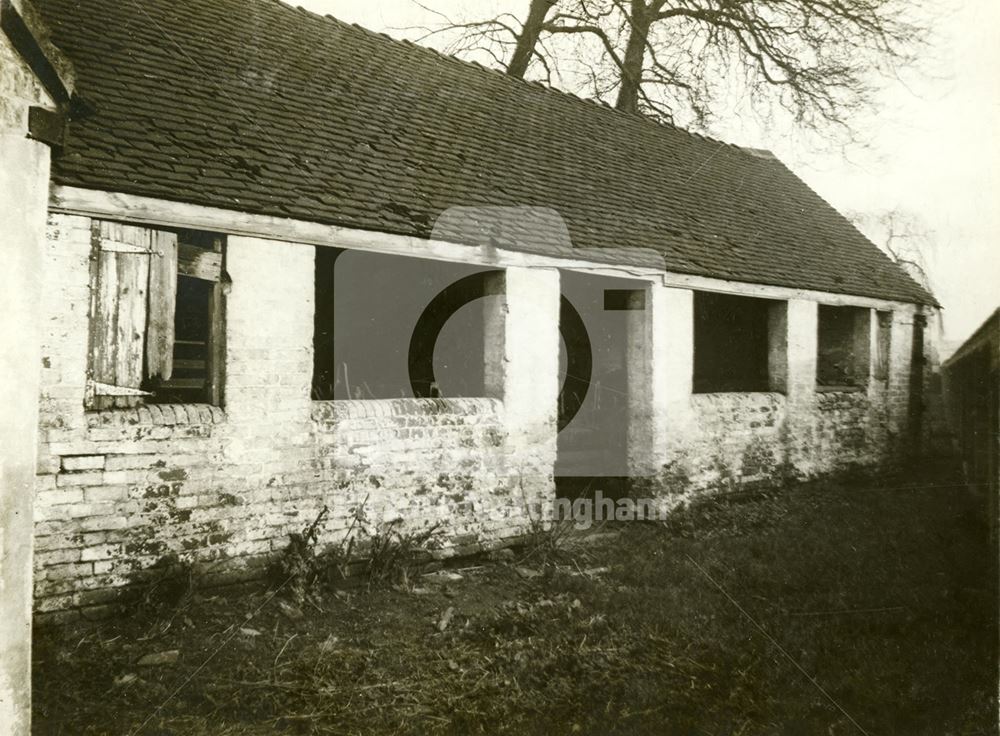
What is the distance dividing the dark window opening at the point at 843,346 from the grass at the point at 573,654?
5.81 m

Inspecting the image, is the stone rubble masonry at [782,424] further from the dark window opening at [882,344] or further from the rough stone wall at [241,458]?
the rough stone wall at [241,458]

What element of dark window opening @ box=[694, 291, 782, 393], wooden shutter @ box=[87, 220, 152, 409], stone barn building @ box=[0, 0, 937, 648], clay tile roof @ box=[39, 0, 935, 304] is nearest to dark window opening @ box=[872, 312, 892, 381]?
stone barn building @ box=[0, 0, 937, 648]

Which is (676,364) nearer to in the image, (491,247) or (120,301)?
(491,247)

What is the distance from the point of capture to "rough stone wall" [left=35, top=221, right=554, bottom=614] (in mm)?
4848

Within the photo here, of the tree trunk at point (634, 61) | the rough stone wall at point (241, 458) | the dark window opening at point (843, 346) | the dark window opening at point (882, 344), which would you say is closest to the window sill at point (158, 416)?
the rough stone wall at point (241, 458)

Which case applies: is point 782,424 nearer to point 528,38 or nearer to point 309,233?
point 309,233

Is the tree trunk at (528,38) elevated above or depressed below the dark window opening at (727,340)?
above

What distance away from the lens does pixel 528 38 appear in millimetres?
18250

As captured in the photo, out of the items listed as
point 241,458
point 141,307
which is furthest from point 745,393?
point 141,307

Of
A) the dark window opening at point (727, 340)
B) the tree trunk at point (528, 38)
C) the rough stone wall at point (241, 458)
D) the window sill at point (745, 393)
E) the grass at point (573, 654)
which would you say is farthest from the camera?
the tree trunk at point (528, 38)

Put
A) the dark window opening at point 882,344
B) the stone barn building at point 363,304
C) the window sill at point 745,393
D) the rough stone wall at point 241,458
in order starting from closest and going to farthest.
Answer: the rough stone wall at point 241,458 < the stone barn building at point 363,304 < the window sill at point 745,393 < the dark window opening at point 882,344

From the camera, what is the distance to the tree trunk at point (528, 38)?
59.6 ft

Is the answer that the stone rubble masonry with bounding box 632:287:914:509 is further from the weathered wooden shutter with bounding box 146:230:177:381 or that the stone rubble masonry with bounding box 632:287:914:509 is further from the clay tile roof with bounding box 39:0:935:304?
the weathered wooden shutter with bounding box 146:230:177:381

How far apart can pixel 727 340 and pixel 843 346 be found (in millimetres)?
2178
